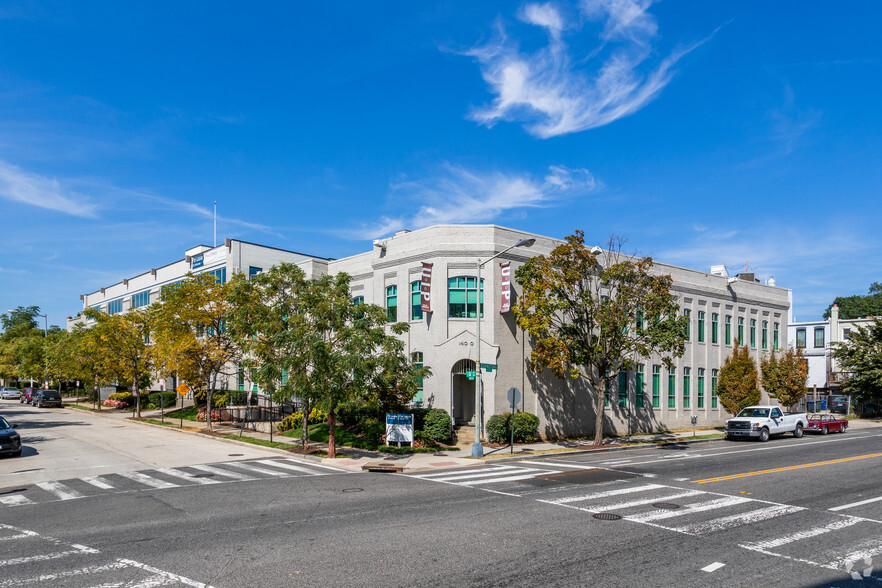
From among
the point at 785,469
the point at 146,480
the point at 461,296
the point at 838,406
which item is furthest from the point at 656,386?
the point at 838,406

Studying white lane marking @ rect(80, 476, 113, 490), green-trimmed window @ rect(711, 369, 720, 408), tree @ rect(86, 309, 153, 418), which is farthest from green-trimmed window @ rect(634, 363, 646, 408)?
tree @ rect(86, 309, 153, 418)

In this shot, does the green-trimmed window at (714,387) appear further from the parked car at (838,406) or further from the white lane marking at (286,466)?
the white lane marking at (286,466)

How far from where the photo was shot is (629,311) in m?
29.8

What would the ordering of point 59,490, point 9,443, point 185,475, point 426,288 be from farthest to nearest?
point 426,288 < point 9,443 < point 185,475 < point 59,490

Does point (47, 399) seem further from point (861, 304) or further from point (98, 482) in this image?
point (861, 304)

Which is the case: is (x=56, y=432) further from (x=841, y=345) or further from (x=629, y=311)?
(x=841, y=345)

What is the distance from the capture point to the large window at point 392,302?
3394cm

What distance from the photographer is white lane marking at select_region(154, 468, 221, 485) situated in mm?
18484

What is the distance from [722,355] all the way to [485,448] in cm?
2485

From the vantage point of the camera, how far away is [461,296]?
3102cm

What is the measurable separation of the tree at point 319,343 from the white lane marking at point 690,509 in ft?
41.4

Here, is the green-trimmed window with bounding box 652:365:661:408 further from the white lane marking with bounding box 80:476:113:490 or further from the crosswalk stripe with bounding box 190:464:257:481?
the white lane marking with bounding box 80:476:113:490

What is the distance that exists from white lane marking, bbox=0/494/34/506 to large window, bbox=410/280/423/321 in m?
19.6

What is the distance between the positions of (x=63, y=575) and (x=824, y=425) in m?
41.0
